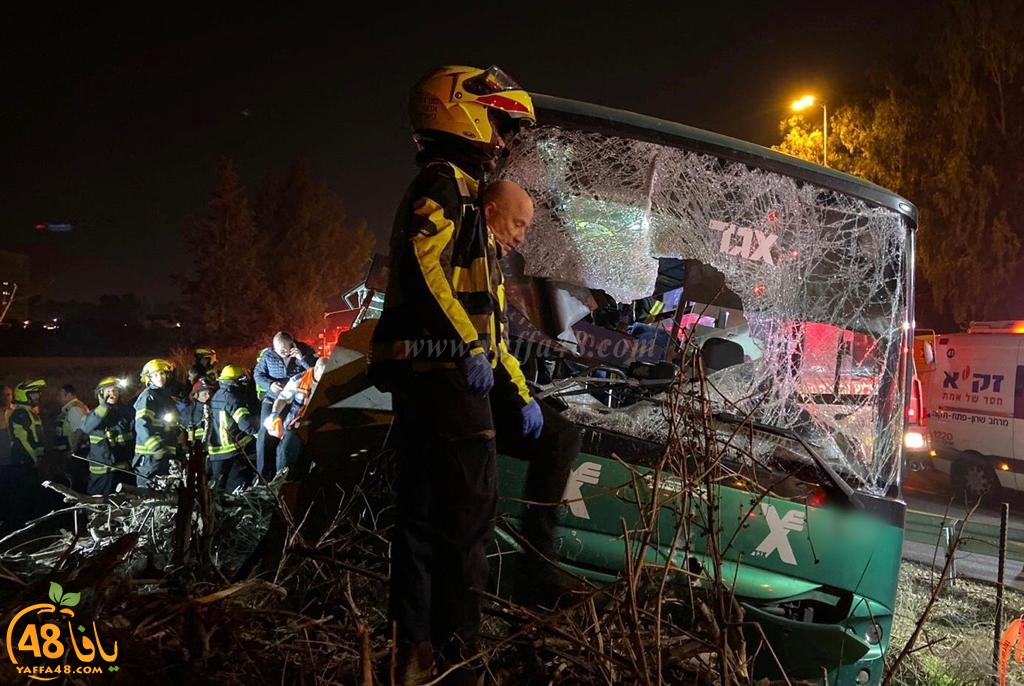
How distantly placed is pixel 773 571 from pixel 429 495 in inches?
60.9

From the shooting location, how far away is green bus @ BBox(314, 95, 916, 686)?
2941 millimetres

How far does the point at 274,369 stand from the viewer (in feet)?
27.4

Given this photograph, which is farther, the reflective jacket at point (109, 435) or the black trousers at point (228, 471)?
the reflective jacket at point (109, 435)

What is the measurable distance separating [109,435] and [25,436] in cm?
116

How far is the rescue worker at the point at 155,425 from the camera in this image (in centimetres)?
757

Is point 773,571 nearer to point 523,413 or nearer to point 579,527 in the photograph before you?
point 579,527

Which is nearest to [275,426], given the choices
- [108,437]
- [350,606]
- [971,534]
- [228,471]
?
[228,471]

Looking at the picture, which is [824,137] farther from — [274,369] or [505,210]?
[505,210]

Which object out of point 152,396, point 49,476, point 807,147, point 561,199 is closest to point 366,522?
point 561,199

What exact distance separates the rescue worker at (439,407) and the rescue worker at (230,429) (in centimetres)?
559

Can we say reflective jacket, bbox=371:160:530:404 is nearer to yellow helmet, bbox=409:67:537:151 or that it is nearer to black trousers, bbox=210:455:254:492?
yellow helmet, bbox=409:67:537:151

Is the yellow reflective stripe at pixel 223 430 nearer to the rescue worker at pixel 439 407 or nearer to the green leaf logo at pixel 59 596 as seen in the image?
the green leaf logo at pixel 59 596

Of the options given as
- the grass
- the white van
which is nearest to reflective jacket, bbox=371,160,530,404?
the grass

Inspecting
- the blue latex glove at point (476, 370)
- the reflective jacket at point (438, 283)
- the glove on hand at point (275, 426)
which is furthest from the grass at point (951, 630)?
the glove on hand at point (275, 426)
